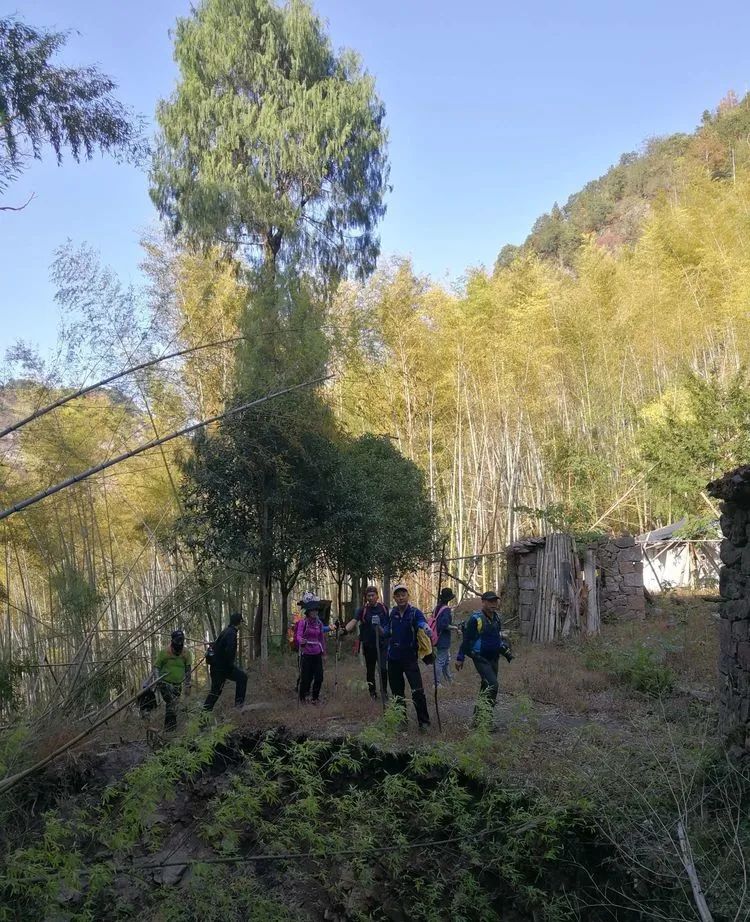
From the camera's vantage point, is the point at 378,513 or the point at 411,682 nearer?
the point at 411,682

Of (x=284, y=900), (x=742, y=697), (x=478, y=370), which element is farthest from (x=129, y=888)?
(x=478, y=370)

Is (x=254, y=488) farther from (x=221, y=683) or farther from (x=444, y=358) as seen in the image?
(x=444, y=358)

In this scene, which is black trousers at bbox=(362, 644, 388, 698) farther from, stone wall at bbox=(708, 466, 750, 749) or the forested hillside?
the forested hillside

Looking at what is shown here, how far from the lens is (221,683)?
7.57 meters

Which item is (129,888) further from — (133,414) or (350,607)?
(350,607)

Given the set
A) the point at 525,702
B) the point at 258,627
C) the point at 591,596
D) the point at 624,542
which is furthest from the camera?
the point at 624,542

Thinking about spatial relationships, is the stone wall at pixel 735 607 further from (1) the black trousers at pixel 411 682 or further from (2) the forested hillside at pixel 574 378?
(2) the forested hillside at pixel 574 378

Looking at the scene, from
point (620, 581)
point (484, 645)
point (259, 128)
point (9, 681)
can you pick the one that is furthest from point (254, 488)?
point (259, 128)

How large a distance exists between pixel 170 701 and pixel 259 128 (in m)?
11.2

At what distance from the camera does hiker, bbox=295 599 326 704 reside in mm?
7840

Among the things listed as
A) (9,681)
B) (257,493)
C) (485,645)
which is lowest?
(9,681)

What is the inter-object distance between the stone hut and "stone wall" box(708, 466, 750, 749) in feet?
19.8

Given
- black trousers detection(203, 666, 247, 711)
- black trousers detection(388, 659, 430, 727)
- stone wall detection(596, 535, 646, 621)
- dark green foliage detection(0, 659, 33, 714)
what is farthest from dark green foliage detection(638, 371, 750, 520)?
dark green foliage detection(0, 659, 33, 714)

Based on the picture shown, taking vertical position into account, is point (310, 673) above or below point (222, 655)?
below
